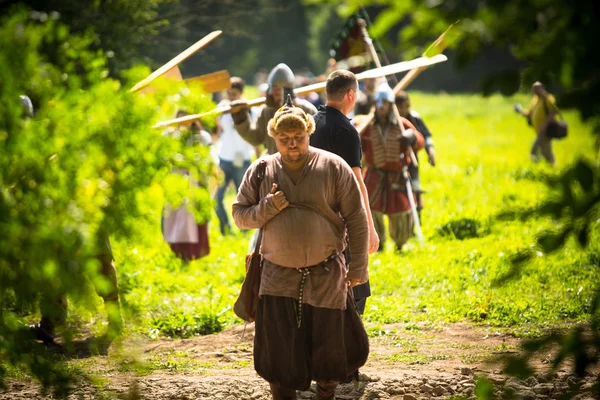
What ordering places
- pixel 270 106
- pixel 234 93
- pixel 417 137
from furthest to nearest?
pixel 234 93, pixel 417 137, pixel 270 106

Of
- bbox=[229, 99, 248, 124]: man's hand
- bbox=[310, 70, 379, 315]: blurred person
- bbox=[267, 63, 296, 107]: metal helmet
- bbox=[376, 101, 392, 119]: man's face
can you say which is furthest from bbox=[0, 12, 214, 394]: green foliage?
bbox=[376, 101, 392, 119]: man's face

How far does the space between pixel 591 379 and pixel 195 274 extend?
5068 millimetres

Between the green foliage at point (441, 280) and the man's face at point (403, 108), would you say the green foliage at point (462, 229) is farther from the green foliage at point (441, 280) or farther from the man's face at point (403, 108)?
A: the man's face at point (403, 108)

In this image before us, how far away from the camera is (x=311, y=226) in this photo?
5.06 metres

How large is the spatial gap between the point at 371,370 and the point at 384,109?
4.15m

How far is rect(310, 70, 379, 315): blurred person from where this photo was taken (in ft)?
19.4

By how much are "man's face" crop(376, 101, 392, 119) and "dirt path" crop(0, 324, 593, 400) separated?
295 cm

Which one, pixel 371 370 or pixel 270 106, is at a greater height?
pixel 270 106

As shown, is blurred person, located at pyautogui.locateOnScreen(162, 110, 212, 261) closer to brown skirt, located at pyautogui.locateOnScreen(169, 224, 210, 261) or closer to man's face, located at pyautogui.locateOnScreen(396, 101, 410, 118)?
brown skirt, located at pyautogui.locateOnScreen(169, 224, 210, 261)

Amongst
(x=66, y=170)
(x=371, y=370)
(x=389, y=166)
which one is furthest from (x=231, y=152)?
(x=66, y=170)

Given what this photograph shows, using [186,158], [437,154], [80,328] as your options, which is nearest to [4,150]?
[186,158]

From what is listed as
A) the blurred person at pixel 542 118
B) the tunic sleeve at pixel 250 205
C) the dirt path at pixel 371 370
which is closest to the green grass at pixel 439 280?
the dirt path at pixel 371 370

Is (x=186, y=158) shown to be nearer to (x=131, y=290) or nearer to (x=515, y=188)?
(x=131, y=290)

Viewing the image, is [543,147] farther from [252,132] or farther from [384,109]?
[252,132]
